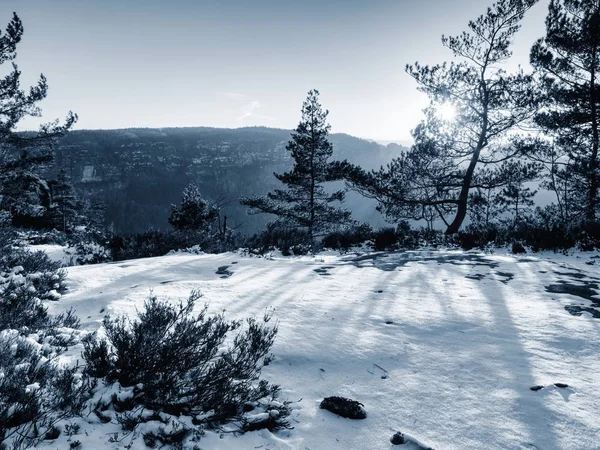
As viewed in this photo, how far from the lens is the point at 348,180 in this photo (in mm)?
12719

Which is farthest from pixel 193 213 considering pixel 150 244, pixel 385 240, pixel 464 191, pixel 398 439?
pixel 398 439

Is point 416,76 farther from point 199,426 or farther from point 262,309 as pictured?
point 199,426

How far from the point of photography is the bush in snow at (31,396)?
177 cm

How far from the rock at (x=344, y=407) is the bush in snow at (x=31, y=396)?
1.63 metres

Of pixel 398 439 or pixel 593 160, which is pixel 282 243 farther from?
pixel 593 160

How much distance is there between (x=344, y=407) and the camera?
2.27m

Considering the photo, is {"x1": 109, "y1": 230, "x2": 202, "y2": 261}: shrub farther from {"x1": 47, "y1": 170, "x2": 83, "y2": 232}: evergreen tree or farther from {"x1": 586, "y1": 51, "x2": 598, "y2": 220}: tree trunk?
{"x1": 47, "y1": 170, "x2": 83, "y2": 232}: evergreen tree

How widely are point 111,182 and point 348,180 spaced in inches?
5060

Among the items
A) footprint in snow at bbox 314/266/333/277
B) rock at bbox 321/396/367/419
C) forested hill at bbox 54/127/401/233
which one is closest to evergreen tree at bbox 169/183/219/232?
footprint in snow at bbox 314/266/333/277

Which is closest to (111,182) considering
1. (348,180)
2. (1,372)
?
(348,180)

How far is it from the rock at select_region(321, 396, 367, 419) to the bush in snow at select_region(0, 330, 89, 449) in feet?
5.36

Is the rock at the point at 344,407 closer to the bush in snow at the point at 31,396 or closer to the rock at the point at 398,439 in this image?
the rock at the point at 398,439

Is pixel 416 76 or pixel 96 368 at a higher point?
pixel 416 76

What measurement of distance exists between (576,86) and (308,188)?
12.5m
